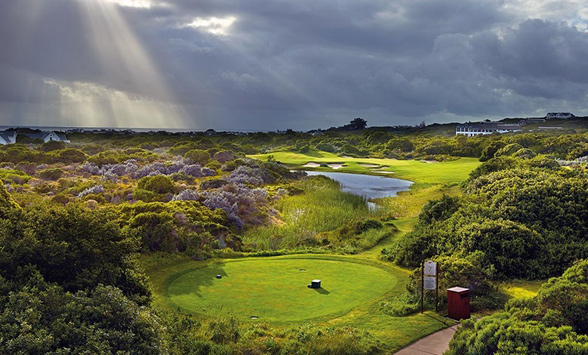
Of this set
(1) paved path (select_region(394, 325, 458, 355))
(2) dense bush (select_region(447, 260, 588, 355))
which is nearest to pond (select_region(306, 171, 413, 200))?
(1) paved path (select_region(394, 325, 458, 355))

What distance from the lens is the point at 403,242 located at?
21.5 metres

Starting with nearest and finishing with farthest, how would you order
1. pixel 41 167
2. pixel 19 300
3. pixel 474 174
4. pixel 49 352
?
pixel 49 352 < pixel 19 300 < pixel 474 174 < pixel 41 167

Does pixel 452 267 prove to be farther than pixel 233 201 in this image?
No

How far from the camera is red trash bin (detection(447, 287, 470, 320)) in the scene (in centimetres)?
1435

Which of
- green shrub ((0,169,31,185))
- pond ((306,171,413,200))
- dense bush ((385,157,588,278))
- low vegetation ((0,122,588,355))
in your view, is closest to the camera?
low vegetation ((0,122,588,355))

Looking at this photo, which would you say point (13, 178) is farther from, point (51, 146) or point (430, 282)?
point (430, 282)

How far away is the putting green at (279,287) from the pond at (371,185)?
86.4 feet

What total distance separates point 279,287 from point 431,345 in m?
5.38

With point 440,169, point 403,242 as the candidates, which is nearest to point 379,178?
point 440,169

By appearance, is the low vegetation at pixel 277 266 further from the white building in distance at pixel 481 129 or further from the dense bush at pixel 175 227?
the white building in distance at pixel 481 129

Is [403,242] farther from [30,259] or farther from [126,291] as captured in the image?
[30,259]

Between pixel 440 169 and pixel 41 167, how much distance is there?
4592cm

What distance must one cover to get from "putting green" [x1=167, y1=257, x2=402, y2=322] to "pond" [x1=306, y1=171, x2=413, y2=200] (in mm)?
26320

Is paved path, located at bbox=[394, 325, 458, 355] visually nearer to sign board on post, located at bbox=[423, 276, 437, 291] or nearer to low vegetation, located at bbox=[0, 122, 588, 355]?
low vegetation, located at bbox=[0, 122, 588, 355]
